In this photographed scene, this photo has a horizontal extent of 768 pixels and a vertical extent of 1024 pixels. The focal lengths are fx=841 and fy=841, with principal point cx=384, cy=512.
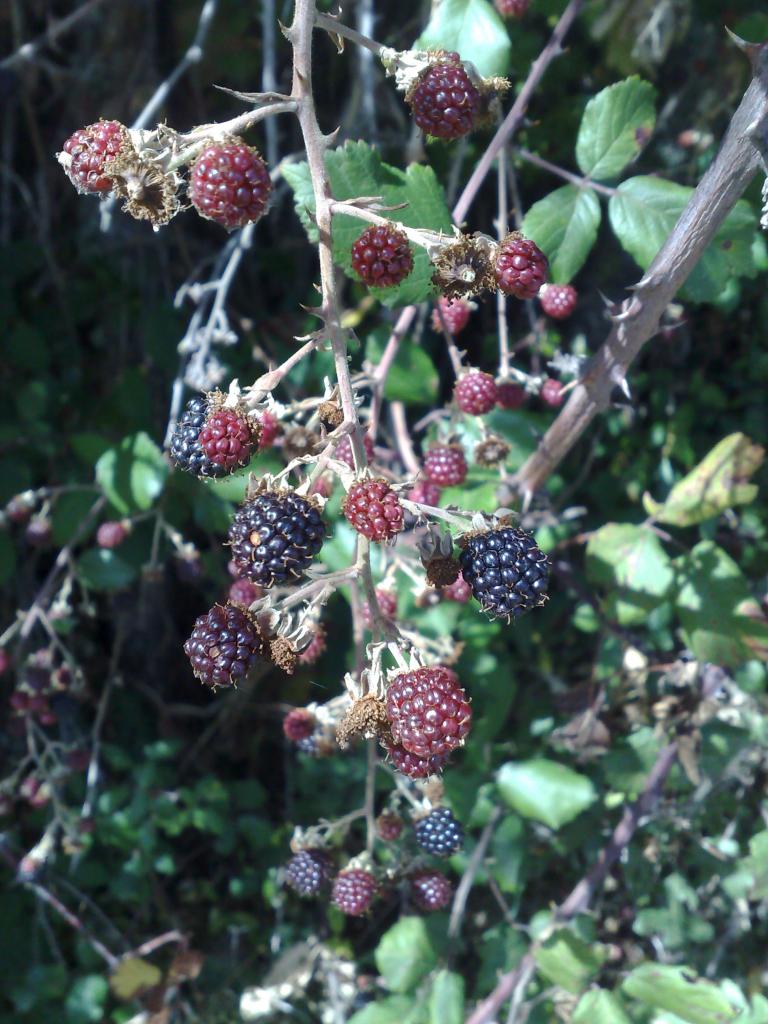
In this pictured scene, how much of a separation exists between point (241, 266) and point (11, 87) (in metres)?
1.04

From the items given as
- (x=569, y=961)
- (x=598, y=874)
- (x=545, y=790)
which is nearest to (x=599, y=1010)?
(x=569, y=961)

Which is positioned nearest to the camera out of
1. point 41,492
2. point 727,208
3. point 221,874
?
point 727,208

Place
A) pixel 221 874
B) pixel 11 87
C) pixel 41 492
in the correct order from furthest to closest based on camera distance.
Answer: pixel 11 87 → pixel 221 874 → pixel 41 492

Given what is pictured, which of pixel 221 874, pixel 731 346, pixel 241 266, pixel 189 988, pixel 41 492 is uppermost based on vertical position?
pixel 731 346

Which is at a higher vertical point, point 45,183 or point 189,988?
point 45,183

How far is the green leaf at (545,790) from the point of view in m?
1.96

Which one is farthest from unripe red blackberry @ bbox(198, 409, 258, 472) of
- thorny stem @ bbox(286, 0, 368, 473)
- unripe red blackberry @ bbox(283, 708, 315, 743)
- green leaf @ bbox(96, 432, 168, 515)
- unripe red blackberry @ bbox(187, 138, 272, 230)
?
Result: green leaf @ bbox(96, 432, 168, 515)

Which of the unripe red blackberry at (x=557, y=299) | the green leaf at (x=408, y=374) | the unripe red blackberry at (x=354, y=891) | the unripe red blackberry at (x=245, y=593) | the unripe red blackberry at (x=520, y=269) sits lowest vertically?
the unripe red blackberry at (x=354, y=891)

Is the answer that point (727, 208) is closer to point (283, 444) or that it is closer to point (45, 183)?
point (283, 444)

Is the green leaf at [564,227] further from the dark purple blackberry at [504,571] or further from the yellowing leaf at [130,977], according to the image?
the yellowing leaf at [130,977]

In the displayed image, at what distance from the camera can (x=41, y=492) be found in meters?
2.15

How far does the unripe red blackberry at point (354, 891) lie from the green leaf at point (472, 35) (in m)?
1.51

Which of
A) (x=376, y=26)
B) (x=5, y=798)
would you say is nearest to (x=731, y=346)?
(x=376, y=26)

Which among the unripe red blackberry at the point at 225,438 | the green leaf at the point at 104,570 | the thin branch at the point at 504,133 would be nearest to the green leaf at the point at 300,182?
the thin branch at the point at 504,133
